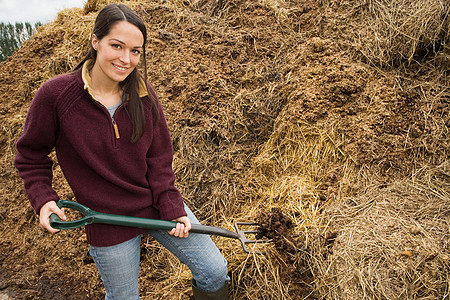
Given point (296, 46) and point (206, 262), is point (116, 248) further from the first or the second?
point (296, 46)

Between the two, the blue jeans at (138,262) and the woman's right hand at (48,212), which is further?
the blue jeans at (138,262)

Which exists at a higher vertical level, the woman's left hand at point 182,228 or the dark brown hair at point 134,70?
the dark brown hair at point 134,70

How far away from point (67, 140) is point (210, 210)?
55.0 inches

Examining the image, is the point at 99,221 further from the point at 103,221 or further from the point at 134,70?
the point at 134,70

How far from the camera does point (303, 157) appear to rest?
2.62 m

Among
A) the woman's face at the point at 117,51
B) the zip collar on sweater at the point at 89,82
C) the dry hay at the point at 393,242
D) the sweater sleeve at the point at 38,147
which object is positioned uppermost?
the woman's face at the point at 117,51

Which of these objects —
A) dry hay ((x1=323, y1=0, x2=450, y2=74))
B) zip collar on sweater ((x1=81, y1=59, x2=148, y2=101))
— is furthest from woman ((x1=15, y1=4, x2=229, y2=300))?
dry hay ((x1=323, y1=0, x2=450, y2=74))

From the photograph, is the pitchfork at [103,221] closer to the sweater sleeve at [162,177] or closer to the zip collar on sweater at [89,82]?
the sweater sleeve at [162,177]

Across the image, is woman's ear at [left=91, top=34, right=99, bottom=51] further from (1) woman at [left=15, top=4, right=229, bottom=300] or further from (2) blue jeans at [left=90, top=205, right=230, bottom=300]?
(2) blue jeans at [left=90, top=205, right=230, bottom=300]

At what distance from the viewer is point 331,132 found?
2.56 metres

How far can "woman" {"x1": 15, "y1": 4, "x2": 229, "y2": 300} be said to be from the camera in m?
1.36

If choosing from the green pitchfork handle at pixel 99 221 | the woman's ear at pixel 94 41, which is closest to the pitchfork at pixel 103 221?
the green pitchfork handle at pixel 99 221

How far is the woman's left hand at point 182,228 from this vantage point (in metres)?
1.51

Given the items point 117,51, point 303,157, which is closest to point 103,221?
point 117,51
